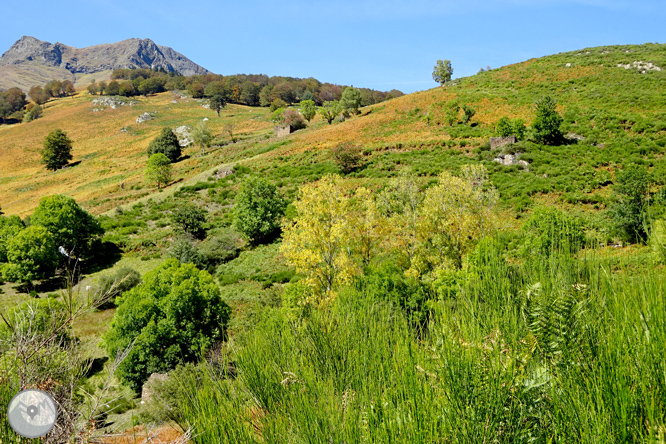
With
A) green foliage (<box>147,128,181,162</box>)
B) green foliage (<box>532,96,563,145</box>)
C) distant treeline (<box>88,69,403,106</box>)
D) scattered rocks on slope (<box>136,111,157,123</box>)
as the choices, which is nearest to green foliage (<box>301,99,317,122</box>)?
green foliage (<box>147,128,181,162</box>)

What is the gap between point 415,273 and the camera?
685 inches

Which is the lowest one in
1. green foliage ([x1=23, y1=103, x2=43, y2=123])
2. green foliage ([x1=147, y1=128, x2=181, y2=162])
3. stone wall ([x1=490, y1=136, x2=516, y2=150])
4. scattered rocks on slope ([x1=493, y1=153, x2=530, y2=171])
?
scattered rocks on slope ([x1=493, y1=153, x2=530, y2=171])

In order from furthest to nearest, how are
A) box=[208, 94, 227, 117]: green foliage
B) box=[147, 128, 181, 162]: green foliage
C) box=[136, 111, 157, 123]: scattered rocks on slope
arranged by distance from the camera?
1. box=[208, 94, 227, 117]: green foliage
2. box=[136, 111, 157, 123]: scattered rocks on slope
3. box=[147, 128, 181, 162]: green foliage

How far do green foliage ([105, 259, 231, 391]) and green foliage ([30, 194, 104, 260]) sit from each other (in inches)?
811

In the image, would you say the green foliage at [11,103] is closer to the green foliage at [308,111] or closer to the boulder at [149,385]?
the green foliage at [308,111]

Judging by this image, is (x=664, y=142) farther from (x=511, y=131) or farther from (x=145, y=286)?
(x=145, y=286)

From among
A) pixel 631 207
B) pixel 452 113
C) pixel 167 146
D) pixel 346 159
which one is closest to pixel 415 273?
pixel 631 207

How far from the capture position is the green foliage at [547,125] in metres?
41.6

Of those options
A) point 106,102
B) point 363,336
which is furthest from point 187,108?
point 363,336

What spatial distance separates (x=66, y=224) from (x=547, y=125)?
5357 cm

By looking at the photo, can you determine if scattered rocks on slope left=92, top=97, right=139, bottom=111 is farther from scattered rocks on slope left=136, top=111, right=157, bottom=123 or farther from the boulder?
the boulder

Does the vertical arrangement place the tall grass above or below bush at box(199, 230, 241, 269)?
above

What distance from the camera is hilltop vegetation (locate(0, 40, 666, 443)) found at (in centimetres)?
283

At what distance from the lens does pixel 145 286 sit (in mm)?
19453
